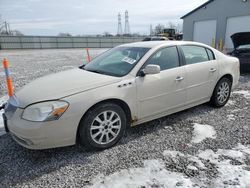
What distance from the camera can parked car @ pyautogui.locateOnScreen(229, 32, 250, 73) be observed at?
7.31 meters

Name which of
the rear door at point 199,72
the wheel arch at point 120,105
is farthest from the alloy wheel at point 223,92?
the wheel arch at point 120,105

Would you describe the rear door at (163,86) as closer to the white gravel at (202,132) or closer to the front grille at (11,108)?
the white gravel at (202,132)

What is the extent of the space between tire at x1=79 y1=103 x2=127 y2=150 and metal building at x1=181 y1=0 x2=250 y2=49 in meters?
13.9

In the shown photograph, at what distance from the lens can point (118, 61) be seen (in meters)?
3.44

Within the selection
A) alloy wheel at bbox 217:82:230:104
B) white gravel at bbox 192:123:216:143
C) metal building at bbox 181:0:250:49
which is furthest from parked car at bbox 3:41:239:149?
metal building at bbox 181:0:250:49

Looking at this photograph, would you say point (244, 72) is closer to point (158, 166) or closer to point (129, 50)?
point (129, 50)

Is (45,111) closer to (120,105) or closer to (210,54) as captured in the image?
Result: (120,105)

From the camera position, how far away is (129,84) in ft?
9.53

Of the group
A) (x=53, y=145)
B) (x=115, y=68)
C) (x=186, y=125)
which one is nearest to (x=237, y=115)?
(x=186, y=125)

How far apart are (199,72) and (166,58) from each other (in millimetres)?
757

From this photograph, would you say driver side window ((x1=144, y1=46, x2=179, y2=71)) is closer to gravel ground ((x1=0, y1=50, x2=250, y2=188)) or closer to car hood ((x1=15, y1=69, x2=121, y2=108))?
car hood ((x1=15, y1=69, x2=121, y2=108))

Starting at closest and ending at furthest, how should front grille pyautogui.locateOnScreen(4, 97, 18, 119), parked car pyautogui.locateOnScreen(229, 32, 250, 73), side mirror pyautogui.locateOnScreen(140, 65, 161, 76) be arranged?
front grille pyautogui.locateOnScreen(4, 97, 18, 119)
side mirror pyautogui.locateOnScreen(140, 65, 161, 76)
parked car pyautogui.locateOnScreen(229, 32, 250, 73)

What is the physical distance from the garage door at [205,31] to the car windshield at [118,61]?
52.2 ft

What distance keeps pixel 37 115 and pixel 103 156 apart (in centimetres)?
100
